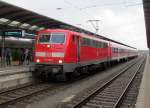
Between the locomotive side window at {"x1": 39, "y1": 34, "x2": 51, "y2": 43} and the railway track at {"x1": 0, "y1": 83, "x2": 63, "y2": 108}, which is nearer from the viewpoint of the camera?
the railway track at {"x1": 0, "y1": 83, "x2": 63, "y2": 108}

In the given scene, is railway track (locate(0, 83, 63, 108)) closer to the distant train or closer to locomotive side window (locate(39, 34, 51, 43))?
the distant train

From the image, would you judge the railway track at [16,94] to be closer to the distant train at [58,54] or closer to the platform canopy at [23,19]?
the distant train at [58,54]

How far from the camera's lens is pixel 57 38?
1770 centimetres

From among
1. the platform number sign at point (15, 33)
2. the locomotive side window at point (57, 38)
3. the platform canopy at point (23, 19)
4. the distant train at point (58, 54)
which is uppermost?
the platform canopy at point (23, 19)

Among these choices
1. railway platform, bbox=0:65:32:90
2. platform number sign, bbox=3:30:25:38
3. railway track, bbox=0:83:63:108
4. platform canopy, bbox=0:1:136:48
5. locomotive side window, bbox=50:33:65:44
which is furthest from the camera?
platform number sign, bbox=3:30:25:38

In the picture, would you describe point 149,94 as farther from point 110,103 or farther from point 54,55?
point 54,55

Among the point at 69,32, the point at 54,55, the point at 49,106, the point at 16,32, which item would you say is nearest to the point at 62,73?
the point at 54,55

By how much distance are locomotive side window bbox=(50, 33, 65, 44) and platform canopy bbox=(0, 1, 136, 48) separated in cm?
128

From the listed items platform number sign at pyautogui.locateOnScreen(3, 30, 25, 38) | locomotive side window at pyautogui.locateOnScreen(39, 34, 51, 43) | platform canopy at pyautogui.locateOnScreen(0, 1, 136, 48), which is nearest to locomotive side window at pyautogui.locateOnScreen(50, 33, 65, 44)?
locomotive side window at pyautogui.locateOnScreen(39, 34, 51, 43)

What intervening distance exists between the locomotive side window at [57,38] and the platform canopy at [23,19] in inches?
50.5

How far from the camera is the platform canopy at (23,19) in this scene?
17719 millimetres

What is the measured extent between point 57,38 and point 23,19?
400 centimetres

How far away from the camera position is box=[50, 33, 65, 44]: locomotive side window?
17513mm

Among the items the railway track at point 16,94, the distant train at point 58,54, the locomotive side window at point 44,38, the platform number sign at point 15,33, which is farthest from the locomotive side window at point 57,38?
the railway track at point 16,94
